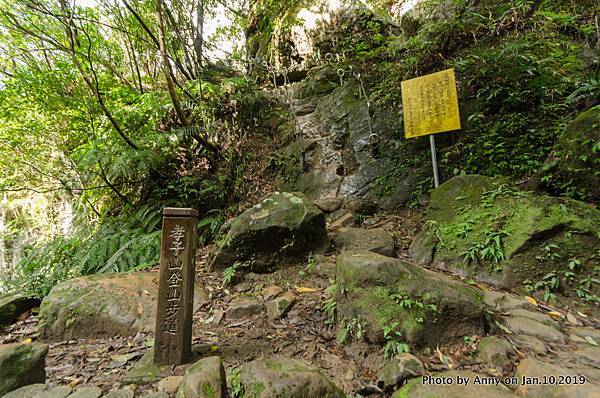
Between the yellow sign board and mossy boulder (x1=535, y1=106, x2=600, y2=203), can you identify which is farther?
the yellow sign board

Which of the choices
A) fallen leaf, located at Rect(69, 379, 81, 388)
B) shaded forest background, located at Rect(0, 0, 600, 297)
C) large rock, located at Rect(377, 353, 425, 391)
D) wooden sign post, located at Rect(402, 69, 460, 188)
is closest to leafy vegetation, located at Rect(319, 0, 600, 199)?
shaded forest background, located at Rect(0, 0, 600, 297)

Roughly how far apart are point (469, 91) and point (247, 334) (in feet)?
18.5

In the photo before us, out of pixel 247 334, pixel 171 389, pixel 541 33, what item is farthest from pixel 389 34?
pixel 171 389

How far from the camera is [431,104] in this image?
4.32 meters

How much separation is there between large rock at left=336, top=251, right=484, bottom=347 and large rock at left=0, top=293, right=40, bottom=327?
4204 mm

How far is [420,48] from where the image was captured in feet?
17.6

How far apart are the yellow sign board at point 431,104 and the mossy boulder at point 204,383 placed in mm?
4436

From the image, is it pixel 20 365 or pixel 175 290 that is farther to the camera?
pixel 175 290

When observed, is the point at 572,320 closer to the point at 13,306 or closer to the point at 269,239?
the point at 269,239

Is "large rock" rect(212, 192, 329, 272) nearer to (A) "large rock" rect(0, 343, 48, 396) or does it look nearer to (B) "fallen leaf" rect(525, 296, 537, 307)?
(A) "large rock" rect(0, 343, 48, 396)

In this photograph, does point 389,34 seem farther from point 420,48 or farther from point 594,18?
point 594,18

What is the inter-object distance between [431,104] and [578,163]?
2067 millimetres

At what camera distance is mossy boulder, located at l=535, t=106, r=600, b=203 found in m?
3.02

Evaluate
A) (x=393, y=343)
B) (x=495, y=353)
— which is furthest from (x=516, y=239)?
(x=393, y=343)
